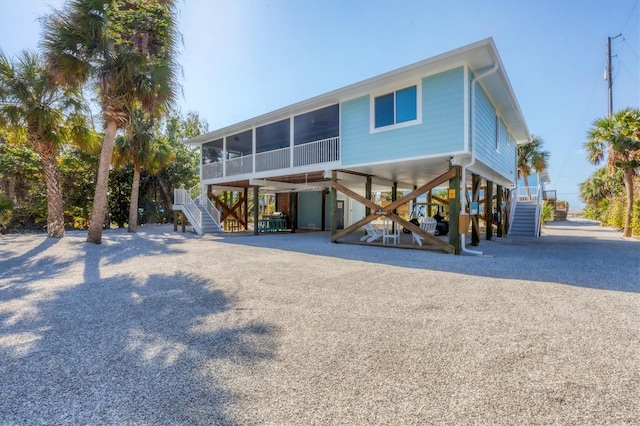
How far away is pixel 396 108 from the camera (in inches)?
349

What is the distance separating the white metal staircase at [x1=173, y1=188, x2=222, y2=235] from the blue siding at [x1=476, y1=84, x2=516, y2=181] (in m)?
11.8

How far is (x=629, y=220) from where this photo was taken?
13078mm

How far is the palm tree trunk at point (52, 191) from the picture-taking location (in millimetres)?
9914

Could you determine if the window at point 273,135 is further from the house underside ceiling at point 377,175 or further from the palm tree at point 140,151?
the palm tree at point 140,151

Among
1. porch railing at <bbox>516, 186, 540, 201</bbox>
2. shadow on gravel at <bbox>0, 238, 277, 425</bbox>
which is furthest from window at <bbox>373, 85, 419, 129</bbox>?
porch railing at <bbox>516, 186, 540, 201</bbox>

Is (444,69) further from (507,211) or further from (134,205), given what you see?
(134,205)

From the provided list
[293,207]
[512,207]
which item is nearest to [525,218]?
[512,207]

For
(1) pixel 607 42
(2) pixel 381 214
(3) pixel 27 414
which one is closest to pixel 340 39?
(2) pixel 381 214

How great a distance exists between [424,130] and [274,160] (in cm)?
639

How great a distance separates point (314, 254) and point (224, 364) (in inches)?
224

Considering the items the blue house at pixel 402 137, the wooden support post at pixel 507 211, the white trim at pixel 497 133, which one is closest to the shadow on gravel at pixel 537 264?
the blue house at pixel 402 137

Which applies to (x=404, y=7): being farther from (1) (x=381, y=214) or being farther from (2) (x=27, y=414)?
(2) (x=27, y=414)

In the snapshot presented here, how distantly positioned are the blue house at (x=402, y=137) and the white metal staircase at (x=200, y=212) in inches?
2.0

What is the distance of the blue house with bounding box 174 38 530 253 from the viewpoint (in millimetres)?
7816
